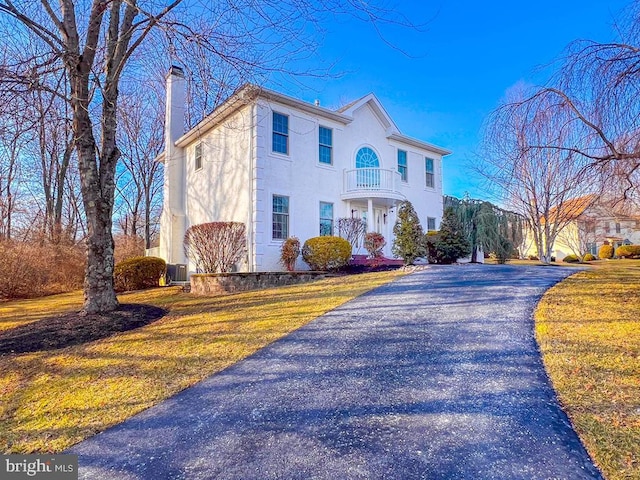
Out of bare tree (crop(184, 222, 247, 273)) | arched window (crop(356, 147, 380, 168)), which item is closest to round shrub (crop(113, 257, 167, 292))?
bare tree (crop(184, 222, 247, 273))

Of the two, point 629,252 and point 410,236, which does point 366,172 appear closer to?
point 410,236

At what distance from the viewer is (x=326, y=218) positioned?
13.4m

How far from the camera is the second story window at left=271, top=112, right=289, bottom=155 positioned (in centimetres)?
1223

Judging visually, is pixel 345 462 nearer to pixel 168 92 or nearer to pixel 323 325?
pixel 323 325

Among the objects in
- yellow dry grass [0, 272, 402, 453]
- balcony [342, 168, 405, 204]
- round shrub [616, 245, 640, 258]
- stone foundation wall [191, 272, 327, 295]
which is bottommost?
yellow dry grass [0, 272, 402, 453]

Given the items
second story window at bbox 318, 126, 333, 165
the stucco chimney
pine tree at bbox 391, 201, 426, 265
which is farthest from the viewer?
the stucco chimney

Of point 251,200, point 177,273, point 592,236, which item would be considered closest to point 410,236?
point 251,200

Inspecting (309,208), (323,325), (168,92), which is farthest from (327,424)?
(168,92)

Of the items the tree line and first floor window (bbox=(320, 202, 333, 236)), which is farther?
first floor window (bbox=(320, 202, 333, 236))

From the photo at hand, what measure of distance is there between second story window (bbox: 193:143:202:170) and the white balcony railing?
5852 millimetres

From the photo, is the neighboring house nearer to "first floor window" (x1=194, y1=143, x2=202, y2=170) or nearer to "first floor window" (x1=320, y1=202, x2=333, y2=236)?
"first floor window" (x1=320, y1=202, x2=333, y2=236)

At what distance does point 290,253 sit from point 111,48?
692 centimetres

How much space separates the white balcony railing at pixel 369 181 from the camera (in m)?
13.8

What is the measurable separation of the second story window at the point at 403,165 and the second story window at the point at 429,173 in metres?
1.37
